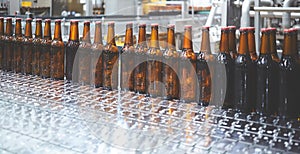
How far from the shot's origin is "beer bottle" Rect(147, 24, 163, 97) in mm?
1214

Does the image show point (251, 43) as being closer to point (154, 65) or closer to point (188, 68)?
point (188, 68)

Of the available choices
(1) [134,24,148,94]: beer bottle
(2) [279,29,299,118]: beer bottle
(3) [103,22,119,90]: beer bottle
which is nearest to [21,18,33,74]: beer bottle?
(3) [103,22,119,90]: beer bottle

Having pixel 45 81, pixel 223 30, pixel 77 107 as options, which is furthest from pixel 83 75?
pixel 223 30

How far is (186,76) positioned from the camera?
117 centimetres

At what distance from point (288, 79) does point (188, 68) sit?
285 mm

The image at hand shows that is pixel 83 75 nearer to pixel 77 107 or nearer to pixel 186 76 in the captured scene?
pixel 77 107

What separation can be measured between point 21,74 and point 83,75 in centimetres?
32

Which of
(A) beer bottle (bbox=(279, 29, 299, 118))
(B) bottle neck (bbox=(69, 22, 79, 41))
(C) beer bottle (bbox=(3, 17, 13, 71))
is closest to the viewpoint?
(A) beer bottle (bbox=(279, 29, 299, 118))

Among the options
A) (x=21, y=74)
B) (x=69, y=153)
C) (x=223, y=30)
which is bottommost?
(x=69, y=153)

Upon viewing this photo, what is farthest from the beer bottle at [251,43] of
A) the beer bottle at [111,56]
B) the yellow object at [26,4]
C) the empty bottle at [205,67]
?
the yellow object at [26,4]

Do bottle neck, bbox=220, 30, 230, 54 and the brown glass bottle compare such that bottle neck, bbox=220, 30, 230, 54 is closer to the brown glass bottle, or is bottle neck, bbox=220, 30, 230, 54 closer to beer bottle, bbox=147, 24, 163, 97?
beer bottle, bbox=147, 24, 163, 97

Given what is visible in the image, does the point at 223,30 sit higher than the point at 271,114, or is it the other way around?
the point at 223,30

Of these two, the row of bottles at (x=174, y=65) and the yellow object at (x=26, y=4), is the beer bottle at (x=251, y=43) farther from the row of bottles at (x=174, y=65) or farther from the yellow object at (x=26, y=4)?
the yellow object at (x=26, y=4)

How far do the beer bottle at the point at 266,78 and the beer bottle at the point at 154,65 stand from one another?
1.01 ft
